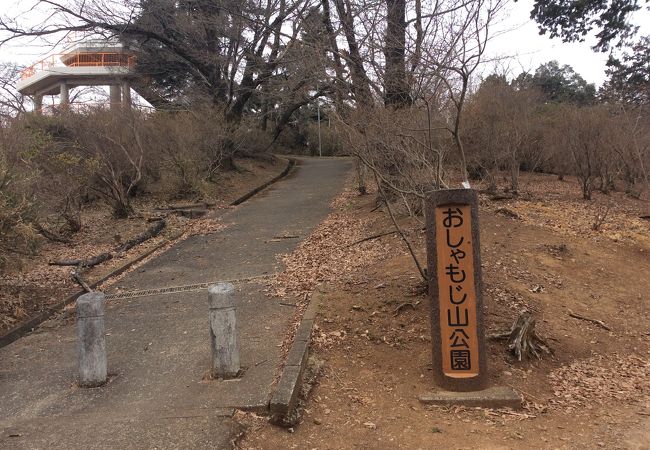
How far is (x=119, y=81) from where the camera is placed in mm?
24000

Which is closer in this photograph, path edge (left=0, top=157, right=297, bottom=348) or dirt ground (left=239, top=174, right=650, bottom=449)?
dirt ground (left=239, top=174, right=650, bottom=449)

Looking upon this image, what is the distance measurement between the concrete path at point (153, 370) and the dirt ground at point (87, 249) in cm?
65

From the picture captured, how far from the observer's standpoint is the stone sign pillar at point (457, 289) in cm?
461

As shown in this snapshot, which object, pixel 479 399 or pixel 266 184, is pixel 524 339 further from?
pixel 266 184

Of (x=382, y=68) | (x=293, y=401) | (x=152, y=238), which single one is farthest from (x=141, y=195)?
(x=293, y=401)

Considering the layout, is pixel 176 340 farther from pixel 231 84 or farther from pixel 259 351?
pixel 231 84

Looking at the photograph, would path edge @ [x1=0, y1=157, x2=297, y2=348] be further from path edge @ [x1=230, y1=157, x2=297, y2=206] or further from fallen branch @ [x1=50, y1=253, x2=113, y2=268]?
path edge @ [x1=230, y1=157, x2=297, y2=206]

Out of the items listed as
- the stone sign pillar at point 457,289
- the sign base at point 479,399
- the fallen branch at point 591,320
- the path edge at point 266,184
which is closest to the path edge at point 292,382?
the sign base at point 479,399

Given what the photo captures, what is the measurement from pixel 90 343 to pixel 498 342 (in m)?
4.01

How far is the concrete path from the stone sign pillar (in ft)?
5.25

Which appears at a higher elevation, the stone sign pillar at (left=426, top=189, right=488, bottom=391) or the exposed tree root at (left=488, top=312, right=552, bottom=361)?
the stone sign pillar at (left=426, top=189, right=488, bottom=391)

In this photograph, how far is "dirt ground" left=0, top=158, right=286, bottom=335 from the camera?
7332mm

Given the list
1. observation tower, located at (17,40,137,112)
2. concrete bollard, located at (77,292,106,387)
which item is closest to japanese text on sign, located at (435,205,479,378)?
concrete bollard, located at (77,292,106,387)

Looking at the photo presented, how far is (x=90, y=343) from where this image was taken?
195 inches
